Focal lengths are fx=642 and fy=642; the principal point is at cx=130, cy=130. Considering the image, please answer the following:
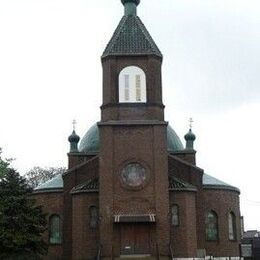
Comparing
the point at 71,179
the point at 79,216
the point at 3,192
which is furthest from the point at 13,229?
the point at 71,179

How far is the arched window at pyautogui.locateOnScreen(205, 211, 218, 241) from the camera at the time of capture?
43.9m

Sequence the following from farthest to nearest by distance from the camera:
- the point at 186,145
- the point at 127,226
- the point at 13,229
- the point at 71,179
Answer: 1. the point at 186,145
2. the point at 71,179
3. the point at 127,226
4. the point at 13,229

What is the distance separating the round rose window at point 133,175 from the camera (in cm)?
3816

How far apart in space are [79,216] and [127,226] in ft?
11.4

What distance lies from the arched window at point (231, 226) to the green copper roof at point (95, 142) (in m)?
6.68

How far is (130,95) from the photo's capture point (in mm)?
39406

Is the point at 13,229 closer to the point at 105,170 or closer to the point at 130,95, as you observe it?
the point at 105,170

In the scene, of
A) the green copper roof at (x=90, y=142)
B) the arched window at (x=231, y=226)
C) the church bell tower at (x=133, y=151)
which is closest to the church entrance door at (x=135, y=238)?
the church bell tower at (x=133, y=151)

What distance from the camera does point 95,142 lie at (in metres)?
48.7

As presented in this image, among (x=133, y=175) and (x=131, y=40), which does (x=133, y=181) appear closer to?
(x=133, y=175)

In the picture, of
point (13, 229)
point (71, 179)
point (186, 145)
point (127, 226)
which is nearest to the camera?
point (13, 229)

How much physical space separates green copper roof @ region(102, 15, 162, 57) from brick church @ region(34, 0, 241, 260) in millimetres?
62

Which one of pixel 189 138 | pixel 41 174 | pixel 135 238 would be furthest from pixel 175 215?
pixel 41 174

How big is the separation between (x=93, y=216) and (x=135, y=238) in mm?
3460
